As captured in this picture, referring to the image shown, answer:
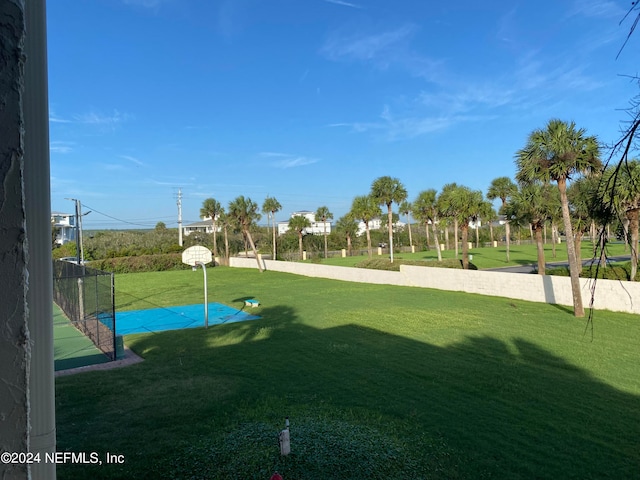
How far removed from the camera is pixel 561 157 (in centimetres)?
1231

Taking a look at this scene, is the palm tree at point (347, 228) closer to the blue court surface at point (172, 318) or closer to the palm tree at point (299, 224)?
the palm tree at point (299, 224)

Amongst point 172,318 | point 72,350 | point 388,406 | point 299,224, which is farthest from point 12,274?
point 299,224

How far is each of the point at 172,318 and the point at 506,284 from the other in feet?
44.7

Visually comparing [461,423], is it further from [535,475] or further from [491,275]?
[491,275]

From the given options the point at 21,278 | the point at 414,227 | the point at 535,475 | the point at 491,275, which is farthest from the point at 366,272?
the point at 414,227

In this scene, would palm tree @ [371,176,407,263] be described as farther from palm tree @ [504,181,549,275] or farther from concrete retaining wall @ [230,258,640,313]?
palm tree @ [504,181,549,275]

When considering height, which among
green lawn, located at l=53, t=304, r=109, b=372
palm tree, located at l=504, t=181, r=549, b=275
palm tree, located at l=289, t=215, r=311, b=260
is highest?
palm tree, located at l=289, t=215, r=311, b=260

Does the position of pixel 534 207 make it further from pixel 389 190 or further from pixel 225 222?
pixel 225 222

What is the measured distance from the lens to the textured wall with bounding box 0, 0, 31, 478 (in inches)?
37.7

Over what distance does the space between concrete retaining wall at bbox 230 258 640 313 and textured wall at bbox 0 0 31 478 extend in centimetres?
1000

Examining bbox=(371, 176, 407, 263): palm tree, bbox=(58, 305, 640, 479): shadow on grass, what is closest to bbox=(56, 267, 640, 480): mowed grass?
bbox=(58, 305, 640, 479): shadow on grass

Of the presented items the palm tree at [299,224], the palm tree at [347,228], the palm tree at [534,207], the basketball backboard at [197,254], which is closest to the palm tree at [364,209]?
the palm tree at [299,224]

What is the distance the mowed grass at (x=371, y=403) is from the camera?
4715mm

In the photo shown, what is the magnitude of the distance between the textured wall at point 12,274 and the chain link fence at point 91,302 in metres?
10.1
